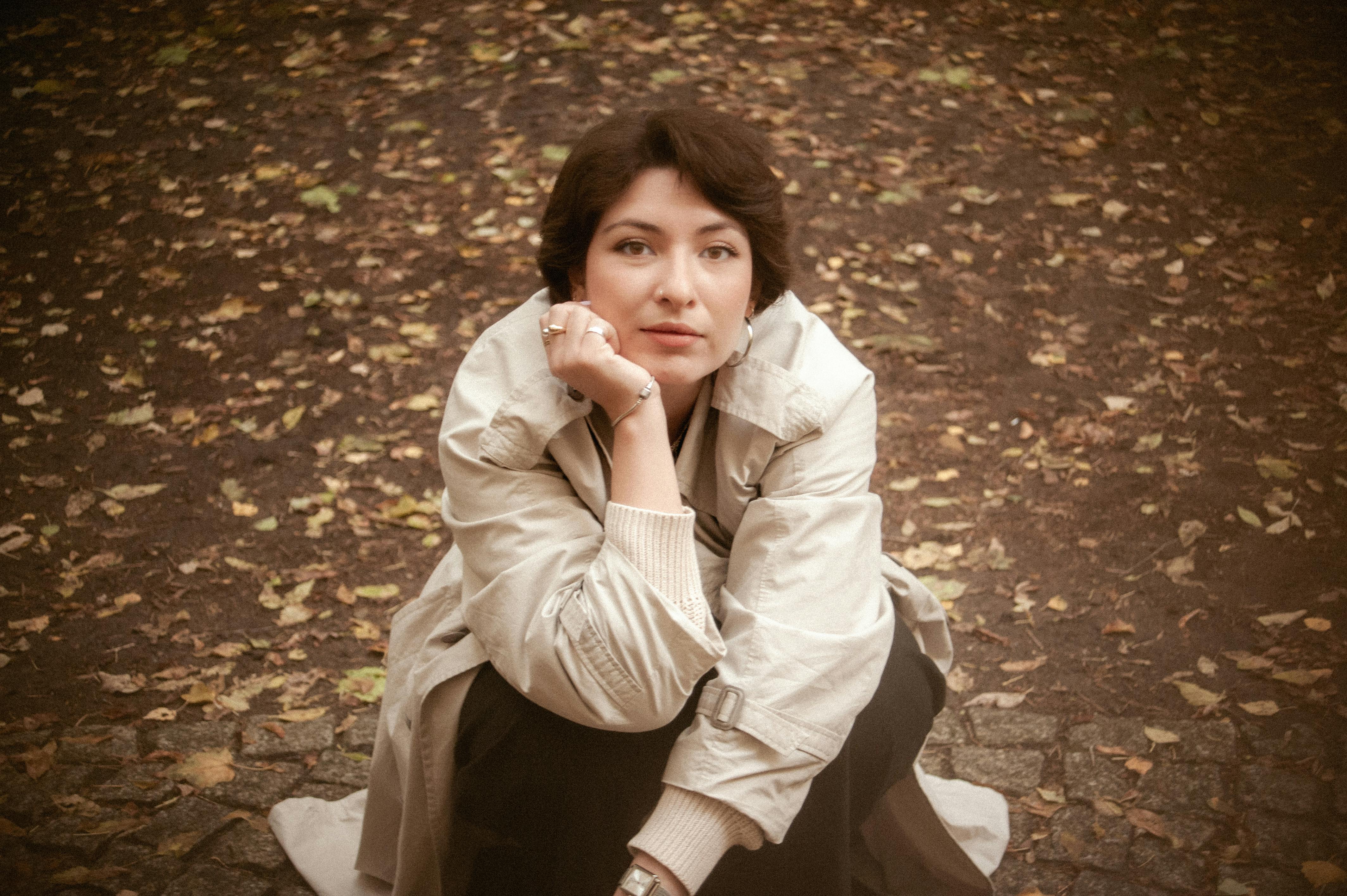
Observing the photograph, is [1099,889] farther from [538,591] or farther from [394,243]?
[394,243]

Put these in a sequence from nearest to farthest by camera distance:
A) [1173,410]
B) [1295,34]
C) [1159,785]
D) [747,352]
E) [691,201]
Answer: [691,201] < [747,352] < [1159,785] < [1173,410] < [1295,34]

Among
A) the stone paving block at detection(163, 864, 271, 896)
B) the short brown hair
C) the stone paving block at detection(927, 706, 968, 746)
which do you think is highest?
the short brown hair

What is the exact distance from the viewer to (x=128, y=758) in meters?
3.33

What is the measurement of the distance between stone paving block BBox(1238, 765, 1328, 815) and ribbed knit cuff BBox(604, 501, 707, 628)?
207 cm

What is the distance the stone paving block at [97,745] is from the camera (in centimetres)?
333

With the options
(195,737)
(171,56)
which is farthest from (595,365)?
(171,56)

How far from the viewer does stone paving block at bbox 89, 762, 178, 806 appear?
10.4 feet

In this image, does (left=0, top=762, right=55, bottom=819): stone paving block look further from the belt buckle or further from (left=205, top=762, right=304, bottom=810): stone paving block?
the belt buckle

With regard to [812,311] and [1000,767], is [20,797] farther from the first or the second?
[812,311]

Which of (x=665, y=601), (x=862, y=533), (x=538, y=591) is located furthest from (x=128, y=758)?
(x=862, y=533)

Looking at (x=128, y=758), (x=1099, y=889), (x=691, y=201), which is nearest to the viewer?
(x=691, y=201)

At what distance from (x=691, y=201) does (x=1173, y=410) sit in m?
3.40

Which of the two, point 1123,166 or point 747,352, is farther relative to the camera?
point 1123,166

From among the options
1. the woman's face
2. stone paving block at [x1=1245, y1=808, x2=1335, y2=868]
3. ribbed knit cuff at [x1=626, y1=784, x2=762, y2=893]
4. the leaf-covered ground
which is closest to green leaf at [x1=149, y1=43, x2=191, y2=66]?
the leaf-covered ground
